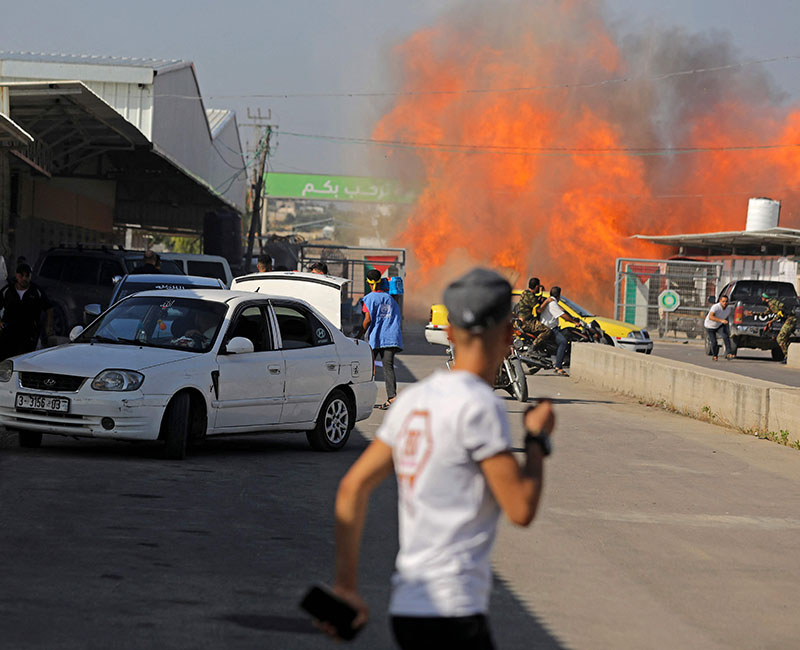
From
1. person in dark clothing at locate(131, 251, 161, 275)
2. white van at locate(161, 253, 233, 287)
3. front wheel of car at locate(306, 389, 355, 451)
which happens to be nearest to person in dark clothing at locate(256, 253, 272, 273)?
person in dark clothing at locate(131, 251, 161, 275)

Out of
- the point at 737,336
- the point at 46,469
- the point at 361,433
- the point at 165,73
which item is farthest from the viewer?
the point at 165,73

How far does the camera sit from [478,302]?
3.40 metres

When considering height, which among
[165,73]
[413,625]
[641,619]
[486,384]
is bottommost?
[641,619]

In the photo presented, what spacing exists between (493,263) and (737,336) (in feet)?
79.0

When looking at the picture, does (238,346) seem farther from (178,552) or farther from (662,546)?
(662,546)

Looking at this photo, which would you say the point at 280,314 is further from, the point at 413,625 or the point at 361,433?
the point at 413,625

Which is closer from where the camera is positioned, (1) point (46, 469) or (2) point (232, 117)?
(1) point (46, 469)

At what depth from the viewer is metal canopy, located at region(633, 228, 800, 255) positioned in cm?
4197

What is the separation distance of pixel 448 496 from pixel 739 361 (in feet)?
101

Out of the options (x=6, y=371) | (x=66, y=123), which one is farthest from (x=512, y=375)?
(x=66, y=123)

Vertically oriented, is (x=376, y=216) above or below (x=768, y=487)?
above

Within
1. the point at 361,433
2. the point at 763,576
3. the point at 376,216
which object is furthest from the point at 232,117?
the point at 763,576

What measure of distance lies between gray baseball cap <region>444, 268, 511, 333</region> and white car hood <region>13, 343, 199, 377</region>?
8.06 metres

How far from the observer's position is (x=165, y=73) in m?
42.8
